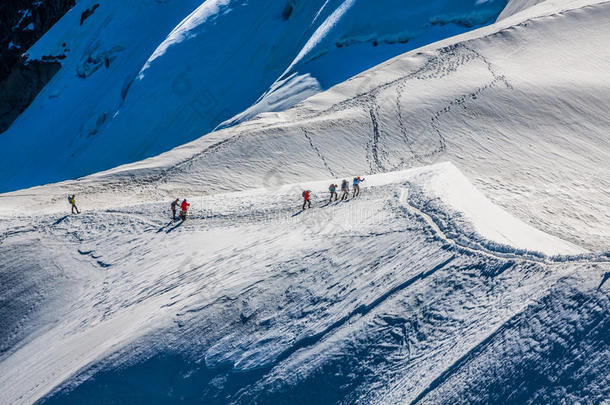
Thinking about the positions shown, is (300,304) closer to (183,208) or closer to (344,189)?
(344,189)

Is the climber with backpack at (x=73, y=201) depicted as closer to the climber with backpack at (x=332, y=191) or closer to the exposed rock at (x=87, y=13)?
the climber with backpack at (x=332, y=191)

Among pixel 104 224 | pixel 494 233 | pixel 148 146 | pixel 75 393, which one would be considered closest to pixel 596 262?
pixel 494 233

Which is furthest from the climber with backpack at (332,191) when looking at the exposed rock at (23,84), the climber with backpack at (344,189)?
the exposed rock at (23,84)

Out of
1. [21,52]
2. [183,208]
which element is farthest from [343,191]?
[21,52]

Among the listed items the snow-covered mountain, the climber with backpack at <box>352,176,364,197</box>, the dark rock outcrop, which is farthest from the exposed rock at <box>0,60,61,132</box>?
the climber with backpack at <box>352,176,364,197</box>

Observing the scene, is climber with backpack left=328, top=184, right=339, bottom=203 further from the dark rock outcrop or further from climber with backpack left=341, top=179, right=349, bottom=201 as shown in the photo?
the dark rock outcrop

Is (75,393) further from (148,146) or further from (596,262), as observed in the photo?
(148,146)
